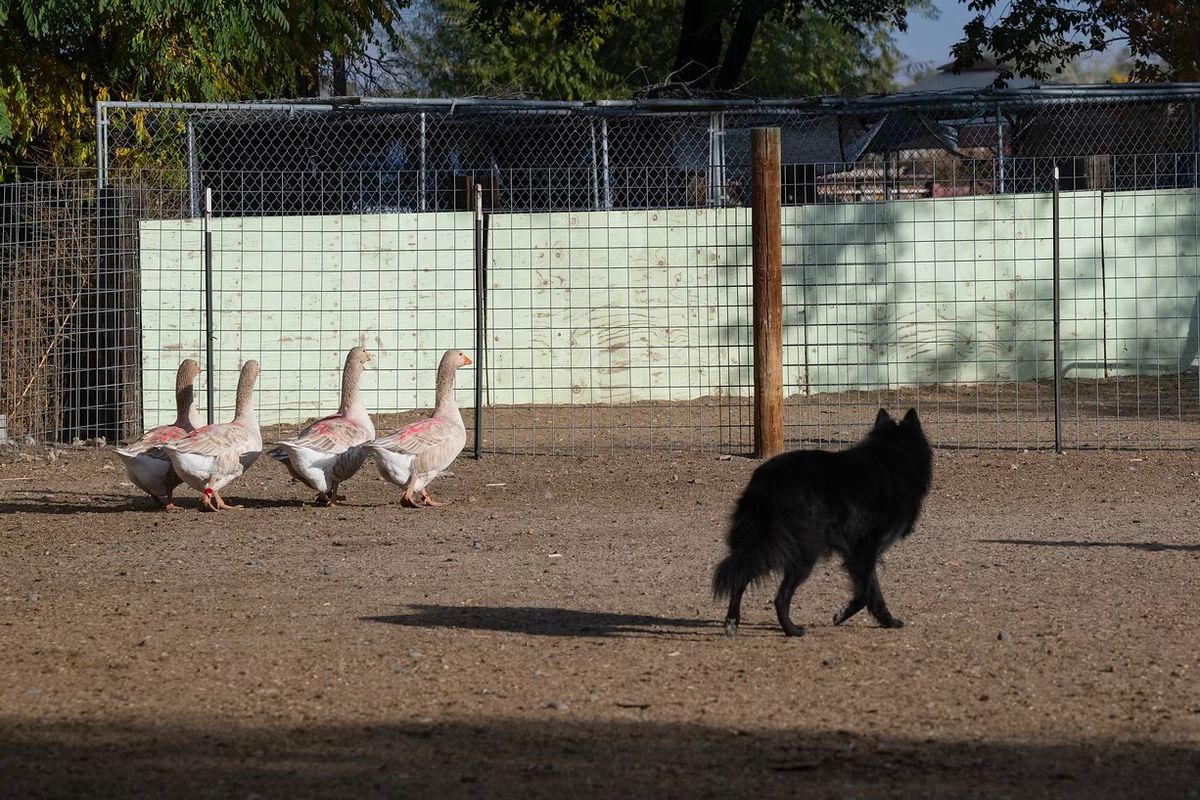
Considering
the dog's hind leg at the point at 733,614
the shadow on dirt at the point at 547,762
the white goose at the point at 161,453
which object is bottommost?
the shadow on dirt at the point at 547,762

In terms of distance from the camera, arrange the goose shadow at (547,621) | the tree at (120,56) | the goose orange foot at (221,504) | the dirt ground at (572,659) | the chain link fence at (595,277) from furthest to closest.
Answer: the tree at (120,56) → the chain link fence at (595,277) → the goose orange foot at (221,504) → the goose shadow at (547,621) → the dirt ground at (572,659)

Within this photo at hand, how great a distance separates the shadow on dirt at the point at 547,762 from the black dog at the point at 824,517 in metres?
1.16

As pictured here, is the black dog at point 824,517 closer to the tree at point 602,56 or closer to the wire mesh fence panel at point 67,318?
the wire mesh fence panel at point 67,318

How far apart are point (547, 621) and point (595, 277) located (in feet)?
30.2

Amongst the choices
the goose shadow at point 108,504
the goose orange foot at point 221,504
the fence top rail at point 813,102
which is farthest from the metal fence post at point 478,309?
the goose orange foot at point 221,504

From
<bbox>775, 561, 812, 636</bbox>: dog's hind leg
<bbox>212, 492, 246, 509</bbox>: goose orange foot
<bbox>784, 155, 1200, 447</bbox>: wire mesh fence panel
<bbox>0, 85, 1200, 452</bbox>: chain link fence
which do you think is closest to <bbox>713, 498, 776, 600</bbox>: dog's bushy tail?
<bbox>775, 561, 812, 636</bbox>: dog's hind leg

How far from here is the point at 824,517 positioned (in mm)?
5824

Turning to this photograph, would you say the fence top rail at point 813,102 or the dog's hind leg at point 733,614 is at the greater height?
the fence top rail at point 813,102

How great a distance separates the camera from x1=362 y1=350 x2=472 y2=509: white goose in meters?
9.52

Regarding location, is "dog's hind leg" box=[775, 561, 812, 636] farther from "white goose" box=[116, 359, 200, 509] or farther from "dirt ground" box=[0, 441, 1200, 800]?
"white goose" box=[116, 359, 200, 509]

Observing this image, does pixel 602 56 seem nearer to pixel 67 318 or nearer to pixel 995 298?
pixel 995 298

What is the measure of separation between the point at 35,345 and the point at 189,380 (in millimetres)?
3682

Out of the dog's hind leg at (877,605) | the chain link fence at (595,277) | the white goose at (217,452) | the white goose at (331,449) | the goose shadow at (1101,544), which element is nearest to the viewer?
the dog's hind leg at (877,605)

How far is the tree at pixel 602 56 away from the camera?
32781mm
